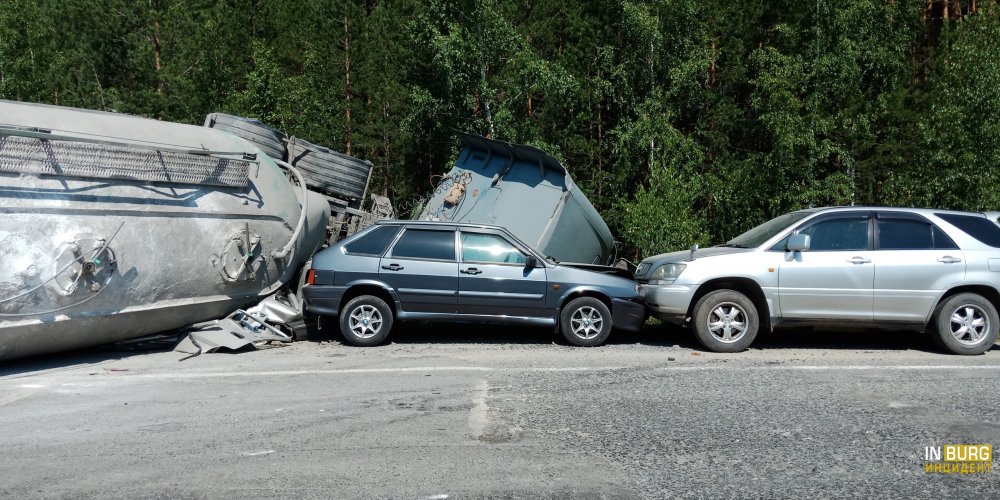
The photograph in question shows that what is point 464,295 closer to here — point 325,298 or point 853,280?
point 325,298

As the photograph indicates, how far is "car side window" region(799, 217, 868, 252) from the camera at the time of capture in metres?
9.72

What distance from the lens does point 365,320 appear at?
33.1 ft

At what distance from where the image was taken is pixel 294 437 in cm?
595

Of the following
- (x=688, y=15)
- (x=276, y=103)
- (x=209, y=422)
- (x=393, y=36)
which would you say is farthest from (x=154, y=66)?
(x=209, y=422)

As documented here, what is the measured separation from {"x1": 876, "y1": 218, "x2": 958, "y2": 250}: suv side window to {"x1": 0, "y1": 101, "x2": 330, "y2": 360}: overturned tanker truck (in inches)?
314

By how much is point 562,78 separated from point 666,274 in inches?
402

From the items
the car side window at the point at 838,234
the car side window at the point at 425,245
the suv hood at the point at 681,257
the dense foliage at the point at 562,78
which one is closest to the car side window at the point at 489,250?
the car side window at the point at 425,245

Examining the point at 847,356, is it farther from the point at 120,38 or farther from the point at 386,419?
the point at 120,38

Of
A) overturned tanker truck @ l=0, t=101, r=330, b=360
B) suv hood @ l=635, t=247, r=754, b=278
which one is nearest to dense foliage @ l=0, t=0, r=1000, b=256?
suv hood @ l=635, t=247, r=754, b=278

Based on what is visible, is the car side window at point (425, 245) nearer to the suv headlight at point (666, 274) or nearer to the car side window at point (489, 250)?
the car side window at point (489, 250)

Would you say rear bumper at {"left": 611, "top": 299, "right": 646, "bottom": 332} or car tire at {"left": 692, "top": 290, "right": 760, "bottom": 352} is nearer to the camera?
car tire at {"left": 692, "top": 290, "right": 760, "bottom": 352}

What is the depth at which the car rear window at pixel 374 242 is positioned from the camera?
10.3m

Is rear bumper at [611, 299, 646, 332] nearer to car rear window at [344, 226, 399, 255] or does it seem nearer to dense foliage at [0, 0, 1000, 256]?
car rear window at [344, 226, 399, 255]

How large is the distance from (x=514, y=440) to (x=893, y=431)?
3024mm
